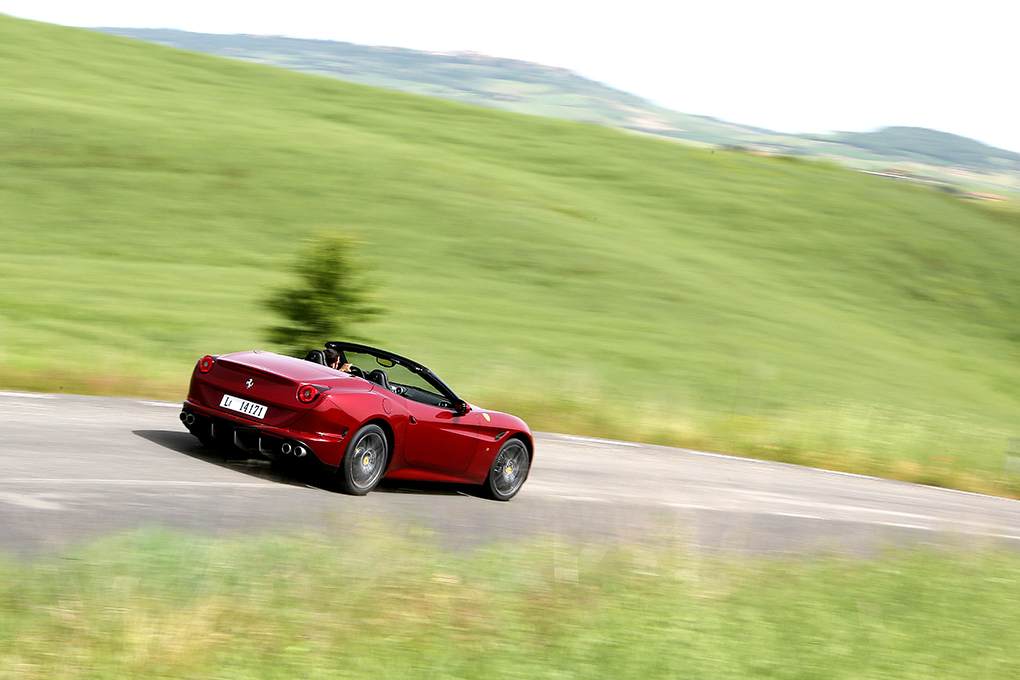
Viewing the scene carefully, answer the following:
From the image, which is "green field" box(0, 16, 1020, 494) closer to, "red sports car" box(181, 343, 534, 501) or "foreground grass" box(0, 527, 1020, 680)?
"red sports car" box(181, 343, 534, 501)

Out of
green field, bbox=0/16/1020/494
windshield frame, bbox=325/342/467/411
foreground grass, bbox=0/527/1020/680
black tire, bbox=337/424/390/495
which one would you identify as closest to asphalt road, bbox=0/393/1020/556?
black tire, bbox=337/424/390/495

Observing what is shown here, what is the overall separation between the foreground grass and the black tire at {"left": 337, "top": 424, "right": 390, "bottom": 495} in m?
Result: 0.86

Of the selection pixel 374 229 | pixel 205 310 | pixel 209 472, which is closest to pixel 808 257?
pixel 374 229

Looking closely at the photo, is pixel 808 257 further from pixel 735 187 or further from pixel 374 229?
pixel 374 229

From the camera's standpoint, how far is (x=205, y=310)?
77.6ft

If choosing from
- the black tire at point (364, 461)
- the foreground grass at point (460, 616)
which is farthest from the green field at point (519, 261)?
the foreground grass at point (460, 616)

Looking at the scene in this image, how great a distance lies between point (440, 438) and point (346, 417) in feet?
4.06

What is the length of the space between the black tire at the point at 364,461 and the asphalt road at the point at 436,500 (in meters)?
0.12

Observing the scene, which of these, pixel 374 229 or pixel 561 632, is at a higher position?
pixel 374 229

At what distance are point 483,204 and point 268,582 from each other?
101 ft

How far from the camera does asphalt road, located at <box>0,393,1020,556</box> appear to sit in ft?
22.6

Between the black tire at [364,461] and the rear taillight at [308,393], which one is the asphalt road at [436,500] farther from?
the rear taillight at [308,393]

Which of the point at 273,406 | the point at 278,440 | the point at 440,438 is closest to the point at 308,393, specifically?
the point at 273,406

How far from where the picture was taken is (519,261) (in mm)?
32031
